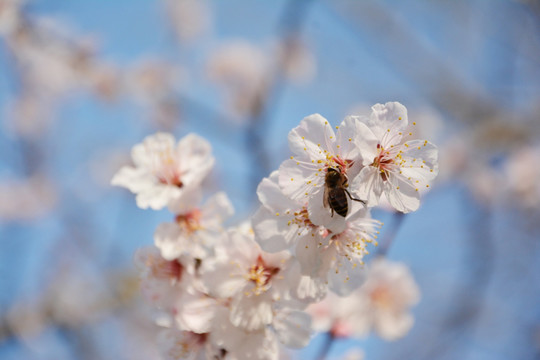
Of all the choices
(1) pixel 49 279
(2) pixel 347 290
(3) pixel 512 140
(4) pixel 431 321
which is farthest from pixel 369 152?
(1) pixel 49 279

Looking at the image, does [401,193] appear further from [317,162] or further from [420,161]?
[317,162]

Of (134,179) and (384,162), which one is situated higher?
(134,179)

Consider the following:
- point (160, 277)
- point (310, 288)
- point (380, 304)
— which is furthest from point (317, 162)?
point (380, 304)


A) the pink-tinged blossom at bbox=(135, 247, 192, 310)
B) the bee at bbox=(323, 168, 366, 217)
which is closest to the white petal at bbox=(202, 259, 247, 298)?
the pink-tinged blossom at bbox=(135, 247, 192, 310)

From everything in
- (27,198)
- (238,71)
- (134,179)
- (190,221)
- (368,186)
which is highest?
(238,71)

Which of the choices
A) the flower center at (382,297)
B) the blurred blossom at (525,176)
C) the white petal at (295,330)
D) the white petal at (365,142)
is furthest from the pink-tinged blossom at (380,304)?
the blurred blossom at (525,176)

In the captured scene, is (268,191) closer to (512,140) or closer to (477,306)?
(477,306)
